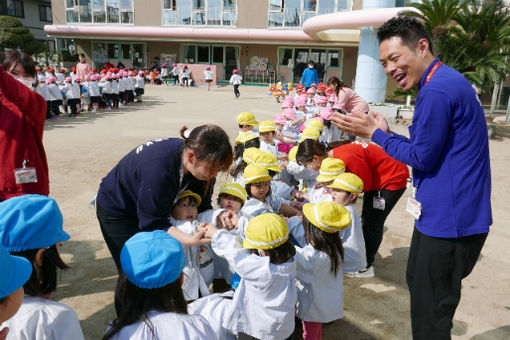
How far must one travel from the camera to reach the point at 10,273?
4.13 feet

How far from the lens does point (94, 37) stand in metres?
27.4

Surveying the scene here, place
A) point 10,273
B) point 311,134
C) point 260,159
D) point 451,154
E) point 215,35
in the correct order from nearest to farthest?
point 10,273, point 451,154, point 260,159, point 311,134, point 215,35

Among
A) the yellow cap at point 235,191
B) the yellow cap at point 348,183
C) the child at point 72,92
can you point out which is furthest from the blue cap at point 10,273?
the child at point 72,92

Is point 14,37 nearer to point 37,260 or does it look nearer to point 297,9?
point 297,9

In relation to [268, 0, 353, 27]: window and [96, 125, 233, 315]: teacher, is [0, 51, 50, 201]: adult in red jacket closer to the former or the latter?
[96, 125, 233, 315]: teacher

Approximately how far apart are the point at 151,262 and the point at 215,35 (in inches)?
1011

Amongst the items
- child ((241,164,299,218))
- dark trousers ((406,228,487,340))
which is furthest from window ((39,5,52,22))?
dark trousers ((406,228,487,340))

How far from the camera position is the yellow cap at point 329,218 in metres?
2.45

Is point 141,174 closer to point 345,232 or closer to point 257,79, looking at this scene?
point 345,232

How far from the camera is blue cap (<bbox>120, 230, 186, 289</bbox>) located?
5.19 ft

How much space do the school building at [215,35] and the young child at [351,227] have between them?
864 inches

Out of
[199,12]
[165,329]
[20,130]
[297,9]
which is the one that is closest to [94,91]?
[20,130]

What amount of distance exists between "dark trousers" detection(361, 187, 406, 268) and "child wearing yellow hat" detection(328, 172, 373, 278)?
504 millimetres

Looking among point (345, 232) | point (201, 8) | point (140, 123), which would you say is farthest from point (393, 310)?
point (201, 8)
